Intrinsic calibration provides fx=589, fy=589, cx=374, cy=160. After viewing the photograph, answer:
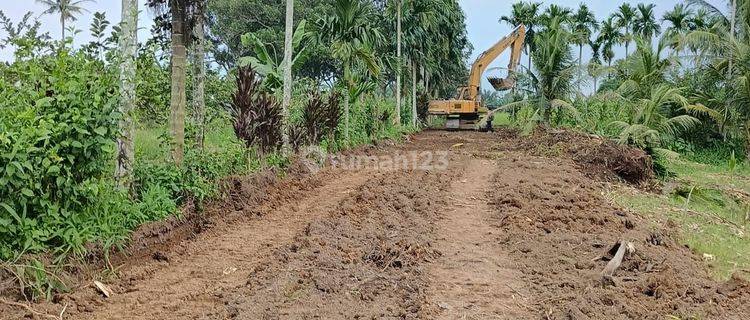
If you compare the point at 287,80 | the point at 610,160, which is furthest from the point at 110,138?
the point at 610,160

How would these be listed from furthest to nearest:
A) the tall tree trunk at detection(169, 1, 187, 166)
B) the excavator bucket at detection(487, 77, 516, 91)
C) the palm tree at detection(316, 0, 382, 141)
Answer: the excavator bucket at detection(487, 77, 516, 91), the palm tree at detection(316, 0, 382, 141), the tall tree trunk at detection(169, 1, 187, 166)

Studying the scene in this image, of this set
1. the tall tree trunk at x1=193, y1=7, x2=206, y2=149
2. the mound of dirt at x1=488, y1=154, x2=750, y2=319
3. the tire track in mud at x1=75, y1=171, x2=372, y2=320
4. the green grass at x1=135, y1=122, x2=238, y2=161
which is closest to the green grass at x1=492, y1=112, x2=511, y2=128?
the green grass at x1=135, y1=122, x2=238, y2=161

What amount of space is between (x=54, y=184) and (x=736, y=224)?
9.67 metres

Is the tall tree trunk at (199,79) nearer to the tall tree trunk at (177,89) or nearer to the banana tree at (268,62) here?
the tall tree trunk at (177,89)

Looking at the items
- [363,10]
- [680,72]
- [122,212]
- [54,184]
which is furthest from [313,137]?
[680,72]

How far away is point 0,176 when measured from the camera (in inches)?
179

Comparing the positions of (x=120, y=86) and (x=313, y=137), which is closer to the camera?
(x=120, y=86)

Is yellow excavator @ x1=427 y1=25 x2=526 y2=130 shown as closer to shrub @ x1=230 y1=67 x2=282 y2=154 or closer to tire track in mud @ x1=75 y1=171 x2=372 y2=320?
shrub @ x1=230 y1=67 x2=282 y2=154

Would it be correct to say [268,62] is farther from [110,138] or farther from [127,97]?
[110,138]

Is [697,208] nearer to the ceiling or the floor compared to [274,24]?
nearer to the floor

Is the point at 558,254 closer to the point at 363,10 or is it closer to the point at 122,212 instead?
the point at 122,212

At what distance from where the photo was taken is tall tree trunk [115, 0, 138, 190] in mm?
6411

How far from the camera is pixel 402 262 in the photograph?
5738 mm

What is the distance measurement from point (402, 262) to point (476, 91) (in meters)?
23.7
